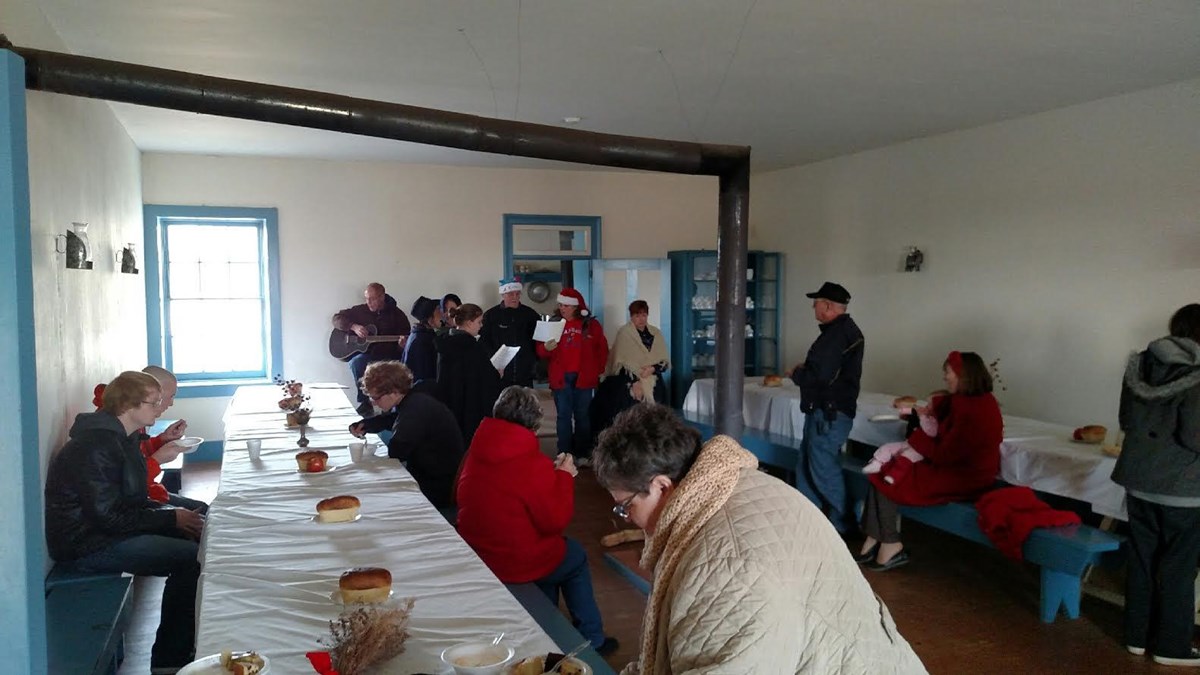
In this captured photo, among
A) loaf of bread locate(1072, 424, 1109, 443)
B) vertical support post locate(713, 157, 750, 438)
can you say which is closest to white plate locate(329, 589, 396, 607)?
vertical support post locate(713, 157, 750, 438)

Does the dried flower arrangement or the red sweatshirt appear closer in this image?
the dried flower arrangement

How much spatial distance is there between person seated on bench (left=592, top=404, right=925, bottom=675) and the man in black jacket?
532cm

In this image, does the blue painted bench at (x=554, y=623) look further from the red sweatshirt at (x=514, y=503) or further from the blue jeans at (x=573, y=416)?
the blue jeans at (x=573, y=416)

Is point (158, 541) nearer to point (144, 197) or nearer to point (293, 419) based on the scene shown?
point (293, 419)

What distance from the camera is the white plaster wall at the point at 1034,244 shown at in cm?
479

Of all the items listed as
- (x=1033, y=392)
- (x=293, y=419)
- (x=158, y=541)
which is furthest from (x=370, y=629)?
(x=1033, y=392)

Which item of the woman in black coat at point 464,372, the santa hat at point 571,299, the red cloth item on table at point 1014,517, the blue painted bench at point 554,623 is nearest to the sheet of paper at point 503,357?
the woman in black coat at point 464,372

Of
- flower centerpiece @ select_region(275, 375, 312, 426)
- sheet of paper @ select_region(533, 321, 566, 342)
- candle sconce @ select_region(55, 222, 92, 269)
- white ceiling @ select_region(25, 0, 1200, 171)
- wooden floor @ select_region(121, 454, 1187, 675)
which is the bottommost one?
wooden floor @ select_region(121, 454, 1187, 675)

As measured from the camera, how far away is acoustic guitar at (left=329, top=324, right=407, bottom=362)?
7.11 meters

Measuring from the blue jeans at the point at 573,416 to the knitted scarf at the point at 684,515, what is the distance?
5354 millimetres

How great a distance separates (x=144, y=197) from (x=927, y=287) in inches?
261

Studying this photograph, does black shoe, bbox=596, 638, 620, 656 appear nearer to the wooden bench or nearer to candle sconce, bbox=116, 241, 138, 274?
the wooden bench

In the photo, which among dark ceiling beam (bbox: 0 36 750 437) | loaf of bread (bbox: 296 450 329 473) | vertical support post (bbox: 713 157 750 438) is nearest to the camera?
dark ceiling beam (bbox: 0 36 750 437)

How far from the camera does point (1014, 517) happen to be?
3.80 m
